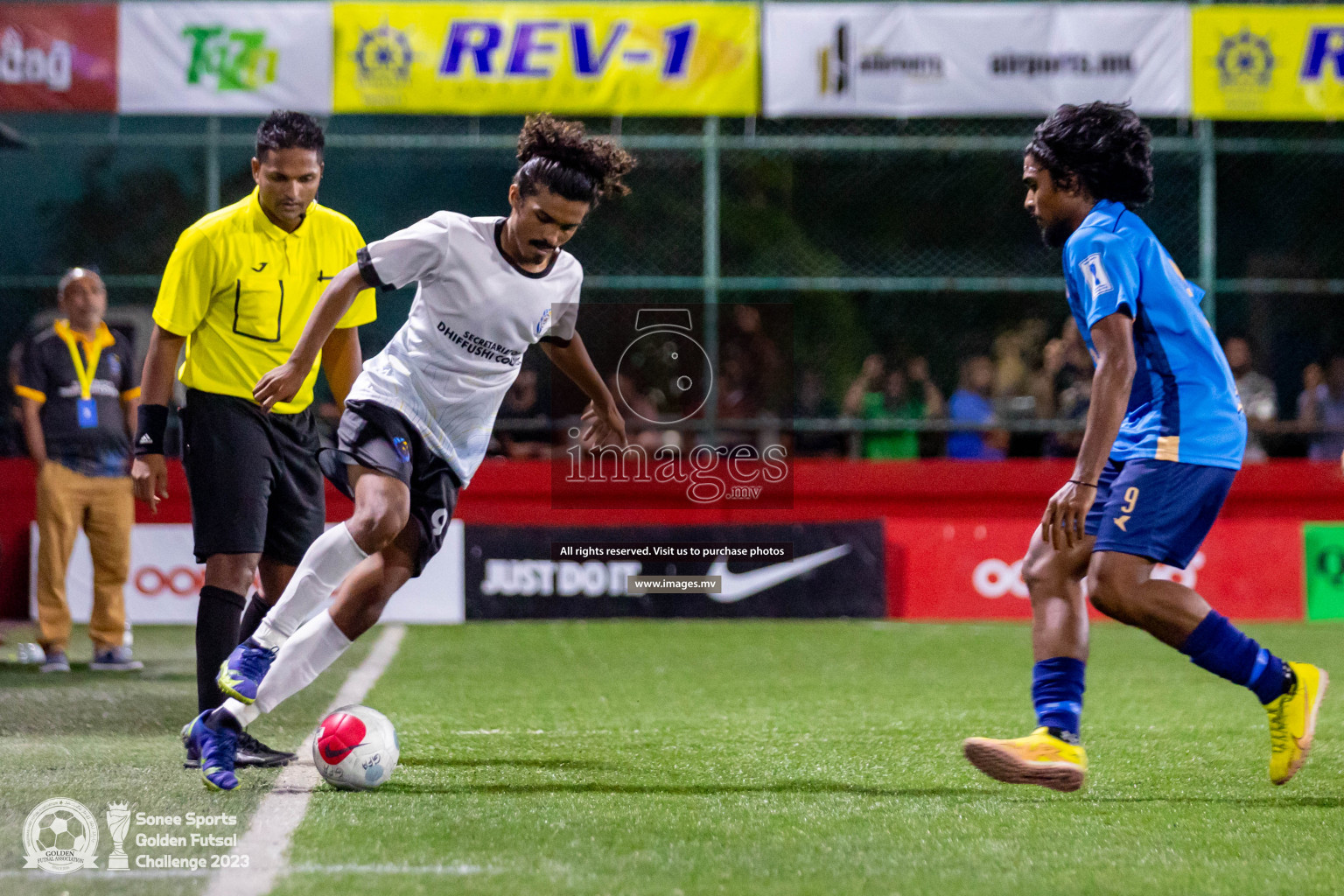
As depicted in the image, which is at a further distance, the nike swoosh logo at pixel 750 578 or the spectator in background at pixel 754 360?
the spectator in background at pixel 754 360

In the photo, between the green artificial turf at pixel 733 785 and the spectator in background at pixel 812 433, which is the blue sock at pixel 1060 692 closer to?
the green artificial turf at pixel 733 785

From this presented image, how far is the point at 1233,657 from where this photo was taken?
4.46 metres

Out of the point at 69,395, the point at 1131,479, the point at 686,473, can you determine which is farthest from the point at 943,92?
the point at 1131,479

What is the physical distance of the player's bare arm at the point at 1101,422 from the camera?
4172 millimetres

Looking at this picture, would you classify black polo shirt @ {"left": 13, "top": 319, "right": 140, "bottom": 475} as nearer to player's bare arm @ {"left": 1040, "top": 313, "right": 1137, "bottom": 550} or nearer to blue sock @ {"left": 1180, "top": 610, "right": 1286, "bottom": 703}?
player's bare arm @ {"left": 1040, "top": 313, "right": 1137, "bottom": 550}

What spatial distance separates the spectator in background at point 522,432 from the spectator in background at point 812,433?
2077 millimetres

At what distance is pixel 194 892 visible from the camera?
3279 millimetres

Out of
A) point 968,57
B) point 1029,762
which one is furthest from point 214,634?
point 968,57

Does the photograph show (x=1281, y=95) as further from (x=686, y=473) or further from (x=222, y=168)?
(x=222, y=168)

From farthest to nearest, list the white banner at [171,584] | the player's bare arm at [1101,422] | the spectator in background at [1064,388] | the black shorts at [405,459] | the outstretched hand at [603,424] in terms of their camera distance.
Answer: the spectator in background at [1064,388] < the white banner at [171,584] < the outstretched hand at [603,424] < the black shorts at [405,459] < the player's bare arm at [1101,422]

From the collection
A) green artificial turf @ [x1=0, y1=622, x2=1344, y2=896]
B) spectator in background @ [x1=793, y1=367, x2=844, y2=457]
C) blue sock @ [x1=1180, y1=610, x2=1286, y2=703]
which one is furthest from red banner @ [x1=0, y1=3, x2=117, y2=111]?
blue sock @ [x1=1180, y1=610, x2=1286, y2=703]

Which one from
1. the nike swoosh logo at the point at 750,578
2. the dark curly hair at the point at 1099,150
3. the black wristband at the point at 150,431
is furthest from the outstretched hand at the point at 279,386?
the nike swoosh logo at the point at 750,578

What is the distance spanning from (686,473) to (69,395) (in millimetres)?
4882

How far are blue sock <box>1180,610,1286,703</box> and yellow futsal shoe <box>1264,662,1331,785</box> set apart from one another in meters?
0.04
